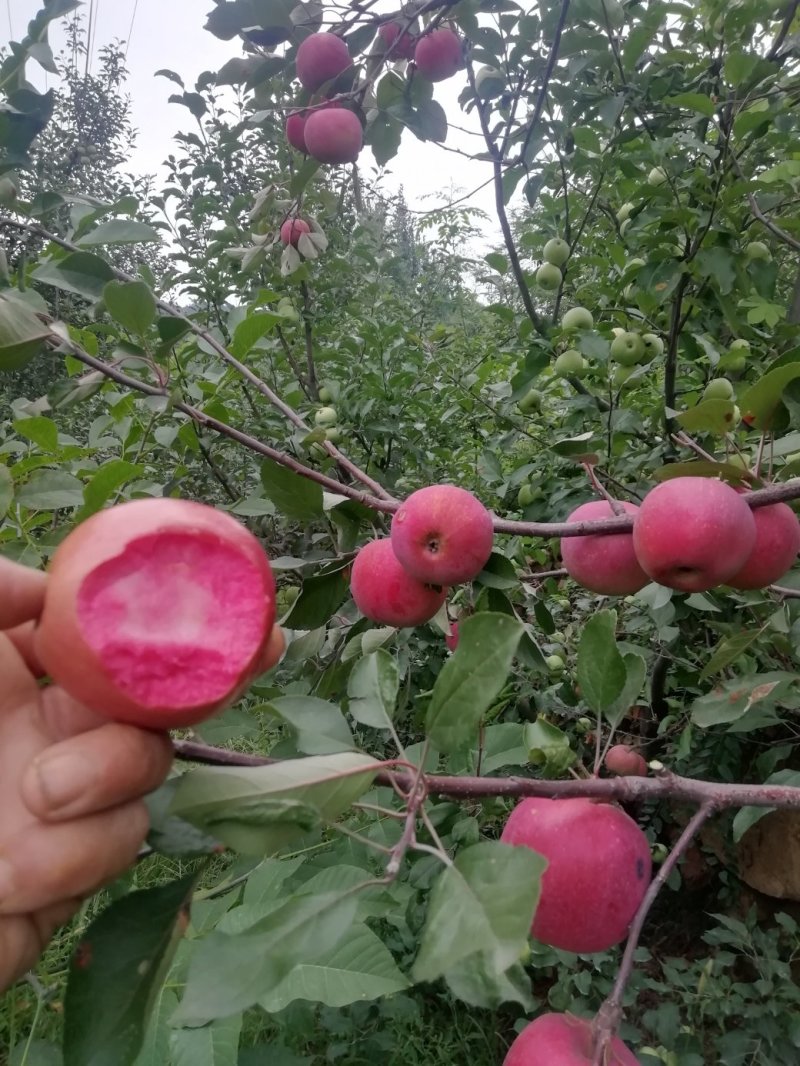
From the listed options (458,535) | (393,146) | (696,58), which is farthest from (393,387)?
(458,535)

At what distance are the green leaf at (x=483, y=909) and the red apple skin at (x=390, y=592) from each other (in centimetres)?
57

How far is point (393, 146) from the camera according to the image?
1938mm

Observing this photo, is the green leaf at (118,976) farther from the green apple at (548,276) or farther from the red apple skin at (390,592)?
the green apple at (548,276)

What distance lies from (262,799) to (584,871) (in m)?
0.47

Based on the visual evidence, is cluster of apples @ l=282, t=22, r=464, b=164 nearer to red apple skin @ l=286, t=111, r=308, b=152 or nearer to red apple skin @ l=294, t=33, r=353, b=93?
red apple skin @ l=294, t=33, r=353, b=93

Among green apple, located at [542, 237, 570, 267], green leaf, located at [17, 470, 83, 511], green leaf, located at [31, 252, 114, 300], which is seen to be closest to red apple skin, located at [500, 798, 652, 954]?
green leaf, located at [17, 470, 83, 511]

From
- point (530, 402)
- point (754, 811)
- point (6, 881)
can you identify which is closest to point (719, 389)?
point (530, 402)

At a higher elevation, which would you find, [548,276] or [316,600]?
[548,276]

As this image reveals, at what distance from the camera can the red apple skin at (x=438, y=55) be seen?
1710 millimetres

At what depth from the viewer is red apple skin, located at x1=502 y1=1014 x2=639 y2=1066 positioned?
75 cm

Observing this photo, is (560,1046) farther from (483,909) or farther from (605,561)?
(605,561)

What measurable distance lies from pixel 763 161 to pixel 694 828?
1726mm

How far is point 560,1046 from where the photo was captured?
78 cm

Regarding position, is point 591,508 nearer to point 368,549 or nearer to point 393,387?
point 368,549
